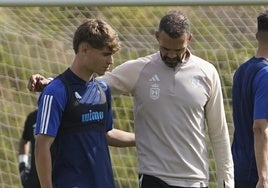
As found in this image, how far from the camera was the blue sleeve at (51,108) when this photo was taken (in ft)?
18.7

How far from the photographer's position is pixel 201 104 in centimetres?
629

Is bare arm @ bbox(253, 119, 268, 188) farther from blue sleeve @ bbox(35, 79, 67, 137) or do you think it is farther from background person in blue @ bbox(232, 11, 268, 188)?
blue sleeve @ bbox(35, 79, 67, 137)

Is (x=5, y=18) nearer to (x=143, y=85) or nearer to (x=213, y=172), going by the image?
(x=213, y=172)

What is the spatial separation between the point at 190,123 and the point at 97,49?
76 cm

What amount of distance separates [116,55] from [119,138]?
9.45 feet

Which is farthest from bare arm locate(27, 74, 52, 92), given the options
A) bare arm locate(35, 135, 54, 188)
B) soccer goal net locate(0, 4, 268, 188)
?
soccer goal net locate(0, 4, 268, 188)

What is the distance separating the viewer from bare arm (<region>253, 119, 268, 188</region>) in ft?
20.4

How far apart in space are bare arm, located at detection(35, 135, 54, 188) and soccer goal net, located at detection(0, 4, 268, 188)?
10.6ft

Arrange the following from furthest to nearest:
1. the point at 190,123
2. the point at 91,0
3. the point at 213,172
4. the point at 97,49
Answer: the point at 213,172
the point at 91,0
the point at 190,123
the point at 97,49

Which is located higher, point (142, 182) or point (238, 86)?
point (238, 86)

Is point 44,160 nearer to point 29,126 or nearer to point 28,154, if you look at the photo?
point 29,126

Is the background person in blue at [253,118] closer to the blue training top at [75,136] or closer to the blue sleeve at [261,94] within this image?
the blue sleeve at [261,94]

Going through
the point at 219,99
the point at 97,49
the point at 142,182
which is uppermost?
the point at 97,49

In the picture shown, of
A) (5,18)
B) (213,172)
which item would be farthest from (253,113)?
(5,18)
